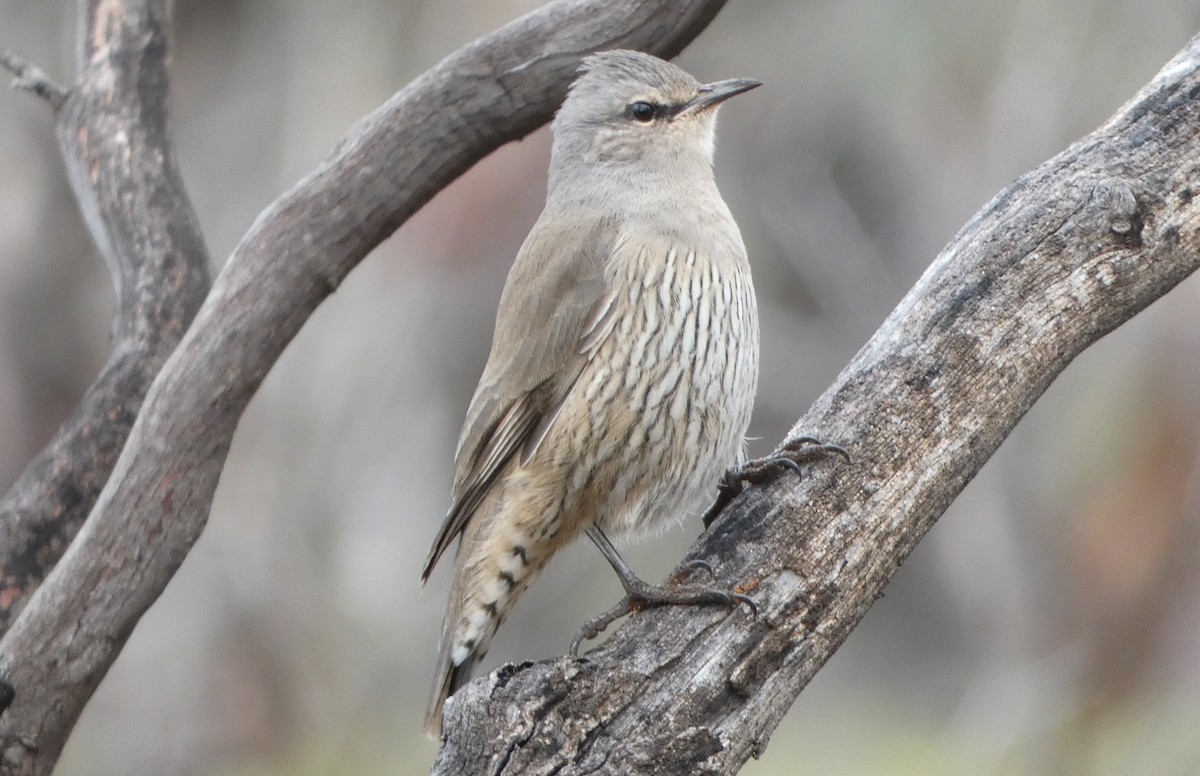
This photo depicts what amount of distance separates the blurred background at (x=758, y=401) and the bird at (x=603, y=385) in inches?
134

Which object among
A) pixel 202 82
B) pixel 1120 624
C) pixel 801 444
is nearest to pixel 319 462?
pixel 202 82

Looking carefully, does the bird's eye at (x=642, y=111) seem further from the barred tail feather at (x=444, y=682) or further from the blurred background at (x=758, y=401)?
the blurred background at (x=758, y=401)

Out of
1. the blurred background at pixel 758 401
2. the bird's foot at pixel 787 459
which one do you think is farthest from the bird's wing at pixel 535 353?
the blurred background at pixel 758 401

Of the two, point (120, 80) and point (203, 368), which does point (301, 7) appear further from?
point (203, 368)

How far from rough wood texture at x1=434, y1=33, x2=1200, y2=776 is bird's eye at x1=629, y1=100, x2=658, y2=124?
0.88m

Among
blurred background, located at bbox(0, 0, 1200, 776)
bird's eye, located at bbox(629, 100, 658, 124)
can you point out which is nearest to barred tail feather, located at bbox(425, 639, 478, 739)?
bird's eye, located at bbox(629, 100, 658, 124)

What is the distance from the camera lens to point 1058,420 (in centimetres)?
652

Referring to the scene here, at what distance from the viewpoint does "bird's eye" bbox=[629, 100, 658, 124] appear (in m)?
3.11

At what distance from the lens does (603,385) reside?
2797 mm

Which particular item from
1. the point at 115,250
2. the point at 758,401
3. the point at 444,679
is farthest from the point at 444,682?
the point at 758,401

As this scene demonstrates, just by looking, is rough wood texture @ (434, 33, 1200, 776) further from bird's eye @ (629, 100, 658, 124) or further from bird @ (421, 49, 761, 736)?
bird's eye @ (629, 100, 658, 124)

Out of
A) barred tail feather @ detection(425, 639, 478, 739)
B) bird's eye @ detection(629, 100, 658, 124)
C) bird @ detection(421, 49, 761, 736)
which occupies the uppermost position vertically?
bird's eye @ detection(629, 100, 658, 124)

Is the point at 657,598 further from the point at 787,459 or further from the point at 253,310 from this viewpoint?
the point at 253,310

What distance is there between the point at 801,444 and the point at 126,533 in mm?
1400
